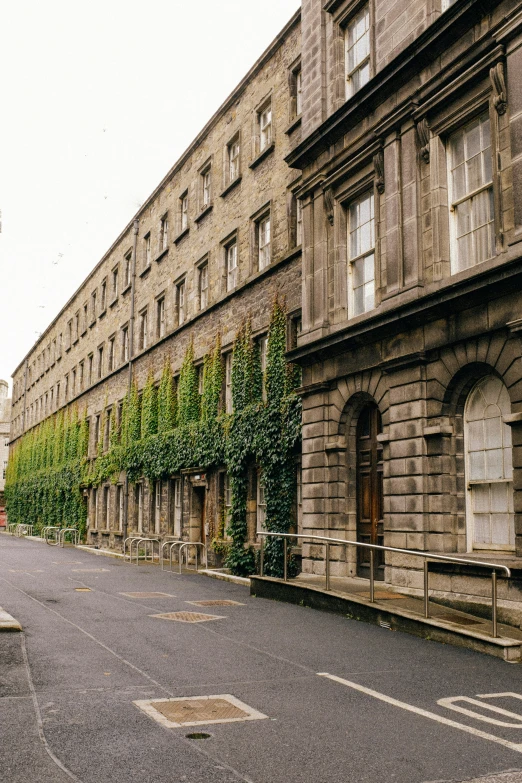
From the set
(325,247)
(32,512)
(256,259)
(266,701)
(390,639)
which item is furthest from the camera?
(32,512)

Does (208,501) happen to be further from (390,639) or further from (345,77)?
(390,639)

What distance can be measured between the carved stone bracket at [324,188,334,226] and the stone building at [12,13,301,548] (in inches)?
97.8

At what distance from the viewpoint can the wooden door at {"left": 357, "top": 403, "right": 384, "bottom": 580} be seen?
1562 centimetres

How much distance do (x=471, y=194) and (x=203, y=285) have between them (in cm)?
1493

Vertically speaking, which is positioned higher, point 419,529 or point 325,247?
point 325,247

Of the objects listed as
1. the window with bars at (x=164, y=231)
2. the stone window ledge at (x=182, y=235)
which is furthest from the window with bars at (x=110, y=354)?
the stone window ledge at (x=182, y=235)

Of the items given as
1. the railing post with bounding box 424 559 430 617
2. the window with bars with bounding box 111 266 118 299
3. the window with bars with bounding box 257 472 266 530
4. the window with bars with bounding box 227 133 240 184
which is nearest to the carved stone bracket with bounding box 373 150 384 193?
the railing post with bounding box 424 559 430 617

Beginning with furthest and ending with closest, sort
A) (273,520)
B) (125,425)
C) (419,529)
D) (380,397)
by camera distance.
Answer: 1. (125,425)
2. (273,520)
3. (380,397)
4. (419,529)

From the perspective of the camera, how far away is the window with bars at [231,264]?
80.2ft

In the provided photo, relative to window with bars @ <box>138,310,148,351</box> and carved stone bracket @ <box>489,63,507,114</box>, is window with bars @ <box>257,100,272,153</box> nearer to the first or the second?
carved stone bracket @ <box>489,63,507,114</box>

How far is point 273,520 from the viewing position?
62.7 ft

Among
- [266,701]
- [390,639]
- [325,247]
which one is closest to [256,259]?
[325,247]

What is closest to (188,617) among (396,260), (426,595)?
(426,595)

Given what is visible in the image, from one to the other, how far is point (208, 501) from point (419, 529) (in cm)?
1155
